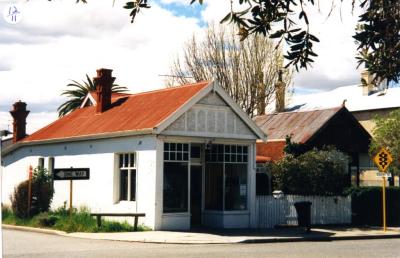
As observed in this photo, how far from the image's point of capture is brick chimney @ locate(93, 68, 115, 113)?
2933 centimetres

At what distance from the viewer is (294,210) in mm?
26203

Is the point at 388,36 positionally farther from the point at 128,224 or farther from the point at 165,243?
the point at 128,224

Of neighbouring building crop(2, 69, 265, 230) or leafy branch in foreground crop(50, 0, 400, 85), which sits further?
neighbouring building crop(2, 69, 265, 230)

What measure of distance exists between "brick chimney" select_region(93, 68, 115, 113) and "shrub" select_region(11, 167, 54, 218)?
422cm

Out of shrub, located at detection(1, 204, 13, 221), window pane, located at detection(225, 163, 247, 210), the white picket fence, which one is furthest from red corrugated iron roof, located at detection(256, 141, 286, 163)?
shrub, located at detection(1, 204, 13, 221)

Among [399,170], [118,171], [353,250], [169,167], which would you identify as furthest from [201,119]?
[399,170]

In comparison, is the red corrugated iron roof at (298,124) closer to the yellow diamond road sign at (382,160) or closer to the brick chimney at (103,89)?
the yellow diamond road sign at (382,160)

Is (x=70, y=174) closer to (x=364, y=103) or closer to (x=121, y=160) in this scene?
(x=121, y=160)

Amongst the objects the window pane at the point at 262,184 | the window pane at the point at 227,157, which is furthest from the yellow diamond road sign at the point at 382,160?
the window pane at the point at 262,184

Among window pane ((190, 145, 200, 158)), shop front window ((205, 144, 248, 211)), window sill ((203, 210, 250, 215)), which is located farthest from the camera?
window pane ((190, 145, 200, 158))

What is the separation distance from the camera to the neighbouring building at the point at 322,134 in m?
32.2

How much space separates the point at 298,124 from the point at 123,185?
12.4 metres

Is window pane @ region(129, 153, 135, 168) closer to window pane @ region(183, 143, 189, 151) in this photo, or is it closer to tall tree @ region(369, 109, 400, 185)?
window pane @ region(183, 143, 189, 151)

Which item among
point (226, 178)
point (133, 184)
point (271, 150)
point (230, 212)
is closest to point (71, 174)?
point (133, 184)
